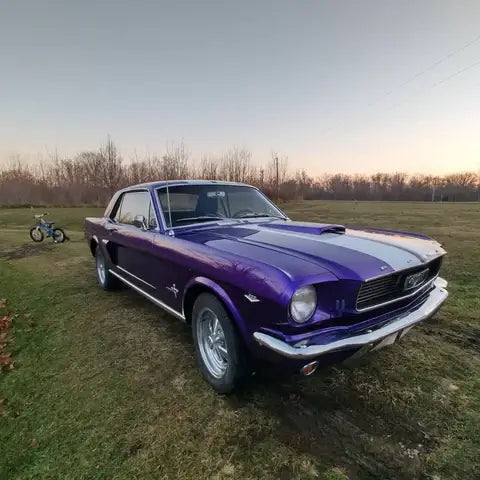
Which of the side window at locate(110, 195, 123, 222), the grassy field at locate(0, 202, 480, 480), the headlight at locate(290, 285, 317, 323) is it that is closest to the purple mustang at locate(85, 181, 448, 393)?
the headlight at locate(290, 285, 317, 323)

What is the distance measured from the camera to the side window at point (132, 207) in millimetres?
4023

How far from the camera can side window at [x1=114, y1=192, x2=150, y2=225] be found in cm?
402

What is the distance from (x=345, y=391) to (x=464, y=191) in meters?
97.0

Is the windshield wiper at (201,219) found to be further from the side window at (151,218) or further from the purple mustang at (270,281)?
the side window at (151,218)

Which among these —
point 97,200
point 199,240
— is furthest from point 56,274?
point 97,200

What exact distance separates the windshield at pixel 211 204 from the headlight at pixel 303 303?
186 cm

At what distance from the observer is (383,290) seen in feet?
7.80

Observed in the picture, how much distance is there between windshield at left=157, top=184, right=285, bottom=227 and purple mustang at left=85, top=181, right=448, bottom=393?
2cm

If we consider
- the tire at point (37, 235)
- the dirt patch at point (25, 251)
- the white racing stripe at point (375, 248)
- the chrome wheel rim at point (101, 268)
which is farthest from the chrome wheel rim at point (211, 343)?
the tire at point (37, 235)

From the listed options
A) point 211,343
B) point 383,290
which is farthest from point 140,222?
point 383,290

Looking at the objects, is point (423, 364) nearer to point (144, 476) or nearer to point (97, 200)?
point (144, 476)

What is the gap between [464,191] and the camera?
269ft

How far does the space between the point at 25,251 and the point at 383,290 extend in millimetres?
11222

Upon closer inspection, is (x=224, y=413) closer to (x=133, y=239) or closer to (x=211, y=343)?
(x=211, y=343)
